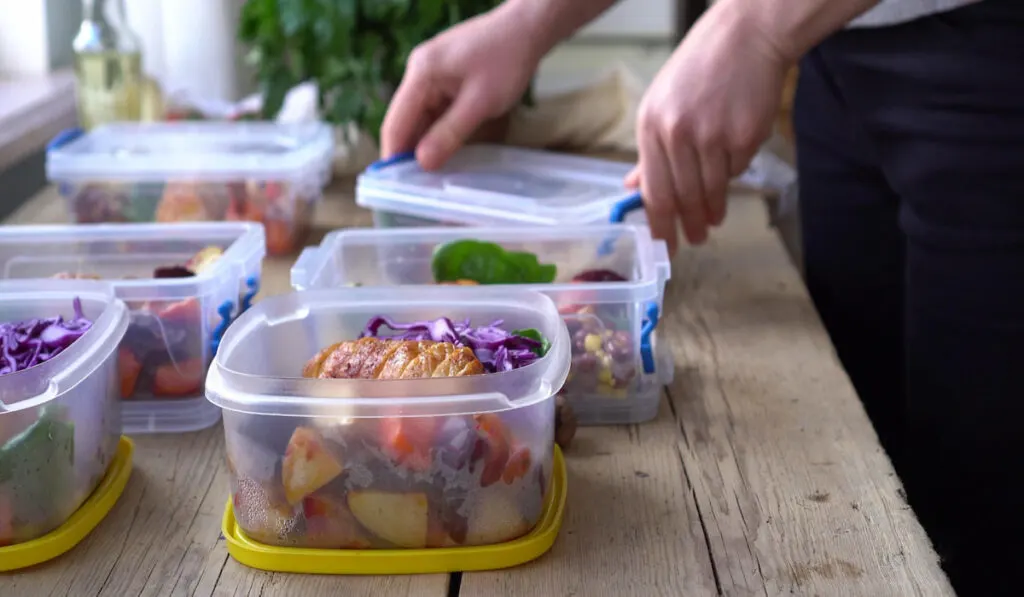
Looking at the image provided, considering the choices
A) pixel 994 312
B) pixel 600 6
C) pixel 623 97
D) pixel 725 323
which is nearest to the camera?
pixel 994 312

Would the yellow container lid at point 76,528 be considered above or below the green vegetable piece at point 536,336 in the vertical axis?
below

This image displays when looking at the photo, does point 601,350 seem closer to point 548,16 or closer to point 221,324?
point 221,324

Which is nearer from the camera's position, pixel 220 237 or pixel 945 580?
pixel 945 580

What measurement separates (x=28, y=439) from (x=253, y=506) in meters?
0.13

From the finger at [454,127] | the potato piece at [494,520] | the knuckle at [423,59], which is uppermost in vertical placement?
the knuckle at [423,59]

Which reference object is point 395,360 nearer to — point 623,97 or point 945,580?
point 945,580

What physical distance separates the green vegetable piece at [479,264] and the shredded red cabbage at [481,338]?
147mm

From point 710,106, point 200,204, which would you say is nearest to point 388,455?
point 710,106

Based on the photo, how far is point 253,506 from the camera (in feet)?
2.02

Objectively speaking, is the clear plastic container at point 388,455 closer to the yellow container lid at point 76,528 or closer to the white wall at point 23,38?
the yellow container lid at point 76,528

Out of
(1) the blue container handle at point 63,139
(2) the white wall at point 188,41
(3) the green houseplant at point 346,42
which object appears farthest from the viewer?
(2) the white wall at point 188,41

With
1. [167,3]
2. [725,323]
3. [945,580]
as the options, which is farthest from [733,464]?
[167,3]

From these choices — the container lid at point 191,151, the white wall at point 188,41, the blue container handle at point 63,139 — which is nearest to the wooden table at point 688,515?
the container lid at point 191,151

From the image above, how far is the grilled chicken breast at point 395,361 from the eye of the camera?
2.04 feet
